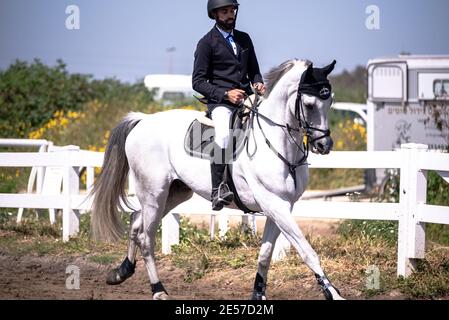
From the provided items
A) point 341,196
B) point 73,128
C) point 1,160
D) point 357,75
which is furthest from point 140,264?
point 357,75

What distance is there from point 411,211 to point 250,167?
2.20m

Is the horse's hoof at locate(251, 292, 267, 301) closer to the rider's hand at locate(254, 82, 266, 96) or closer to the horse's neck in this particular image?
the horse's neck

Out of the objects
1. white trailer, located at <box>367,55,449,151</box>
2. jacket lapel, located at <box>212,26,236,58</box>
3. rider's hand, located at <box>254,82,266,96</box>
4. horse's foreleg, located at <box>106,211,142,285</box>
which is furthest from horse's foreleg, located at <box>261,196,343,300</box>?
white trailer, located at <box>367,55,449,151</box>

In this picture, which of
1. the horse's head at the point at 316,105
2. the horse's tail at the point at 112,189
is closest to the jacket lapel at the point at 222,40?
the horse's head at the point at 316,105

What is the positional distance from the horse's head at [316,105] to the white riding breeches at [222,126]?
3.06 ft

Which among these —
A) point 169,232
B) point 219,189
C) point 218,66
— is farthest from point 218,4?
point 169,232

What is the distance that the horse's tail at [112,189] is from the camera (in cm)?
966

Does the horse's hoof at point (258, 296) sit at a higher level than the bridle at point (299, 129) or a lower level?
lower

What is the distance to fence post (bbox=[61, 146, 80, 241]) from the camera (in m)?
11.8

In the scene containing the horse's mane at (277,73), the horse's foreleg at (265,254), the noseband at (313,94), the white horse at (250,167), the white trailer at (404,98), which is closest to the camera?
the noseband at (313,94)

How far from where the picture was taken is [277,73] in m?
8.05

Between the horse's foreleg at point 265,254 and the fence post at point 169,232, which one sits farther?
the fence post at point 169,232

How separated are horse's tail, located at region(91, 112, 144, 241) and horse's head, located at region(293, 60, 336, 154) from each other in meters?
2.74

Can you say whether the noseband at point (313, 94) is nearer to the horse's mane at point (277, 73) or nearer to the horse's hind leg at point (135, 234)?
the horse's mane at point (277, 73)
